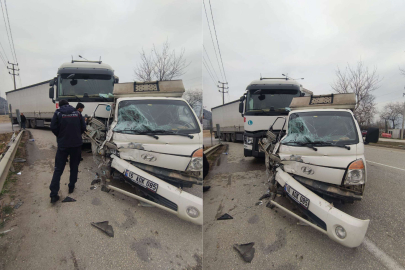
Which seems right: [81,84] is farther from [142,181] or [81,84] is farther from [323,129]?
[323,129]

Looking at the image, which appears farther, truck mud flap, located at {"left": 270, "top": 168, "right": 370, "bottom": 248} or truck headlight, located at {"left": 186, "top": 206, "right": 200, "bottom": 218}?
truck headlight, located at {"left": 186, "top": 206, "right": 200, "bottom": 218}

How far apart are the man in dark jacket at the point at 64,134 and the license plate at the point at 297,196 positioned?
300 cm

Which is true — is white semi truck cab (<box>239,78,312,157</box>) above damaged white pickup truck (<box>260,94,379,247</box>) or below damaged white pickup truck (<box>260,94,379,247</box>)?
above

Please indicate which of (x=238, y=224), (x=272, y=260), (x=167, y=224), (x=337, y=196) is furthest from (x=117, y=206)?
(x=337, y=196)

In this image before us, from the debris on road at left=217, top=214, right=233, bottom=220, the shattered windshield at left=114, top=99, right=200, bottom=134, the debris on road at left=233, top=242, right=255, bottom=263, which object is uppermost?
the shattered windshield at left=114, top=99, right=200, bottom=134

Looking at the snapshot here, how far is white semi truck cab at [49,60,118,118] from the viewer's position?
17.2 ft

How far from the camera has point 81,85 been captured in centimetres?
559

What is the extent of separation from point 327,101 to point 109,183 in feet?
13.1

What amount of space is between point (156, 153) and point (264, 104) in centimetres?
397

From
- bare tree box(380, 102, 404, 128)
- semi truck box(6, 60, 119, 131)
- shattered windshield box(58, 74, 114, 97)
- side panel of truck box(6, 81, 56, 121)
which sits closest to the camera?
semi truck box(6, 60, 119, 131)

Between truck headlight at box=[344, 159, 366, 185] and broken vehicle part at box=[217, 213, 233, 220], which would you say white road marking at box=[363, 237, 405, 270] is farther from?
broken vehicle part at box=[217, 213, 233, 220]

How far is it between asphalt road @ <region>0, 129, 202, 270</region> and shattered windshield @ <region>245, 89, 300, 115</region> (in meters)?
4.20

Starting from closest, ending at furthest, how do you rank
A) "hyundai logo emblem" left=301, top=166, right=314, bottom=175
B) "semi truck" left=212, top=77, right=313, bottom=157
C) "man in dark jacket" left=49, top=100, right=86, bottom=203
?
"hyundai logo emblem" left=301, top=166, right=314, bottom=175 → "man in dark jacket" left=49, top=100, right=86, bottom=203 → "semi truck" left=212, top=77, right=313, bottom=157

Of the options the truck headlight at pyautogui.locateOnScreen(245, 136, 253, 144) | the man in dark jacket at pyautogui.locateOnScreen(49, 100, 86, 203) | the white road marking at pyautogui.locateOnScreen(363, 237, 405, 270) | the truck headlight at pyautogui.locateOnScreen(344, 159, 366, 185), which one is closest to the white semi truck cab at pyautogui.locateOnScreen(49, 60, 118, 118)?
the man in dark jacket at pyautogui.locateOnScreen(49, 100, 86, 203)
